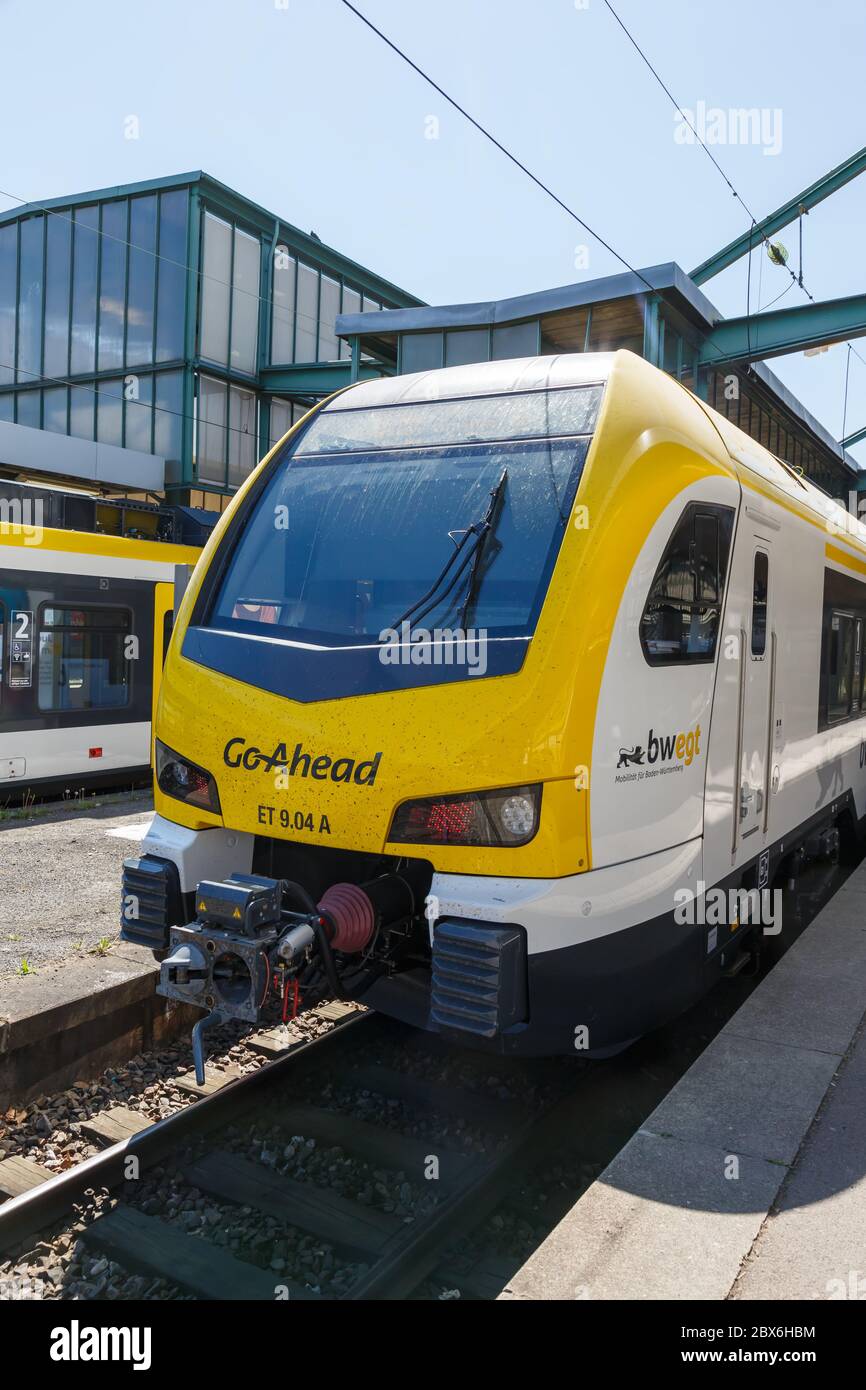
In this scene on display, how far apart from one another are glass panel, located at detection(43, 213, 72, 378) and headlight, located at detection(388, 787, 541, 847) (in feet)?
102

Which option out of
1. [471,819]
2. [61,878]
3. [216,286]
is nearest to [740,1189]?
[471,819]

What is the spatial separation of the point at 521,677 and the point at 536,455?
3.32 feet

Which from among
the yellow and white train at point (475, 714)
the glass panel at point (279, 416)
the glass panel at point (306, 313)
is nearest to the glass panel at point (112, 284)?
the glass panel at point (279, 416)

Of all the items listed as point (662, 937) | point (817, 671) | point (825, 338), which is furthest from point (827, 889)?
point (825, 338)

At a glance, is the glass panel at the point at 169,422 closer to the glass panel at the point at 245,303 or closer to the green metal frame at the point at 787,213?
the glass panel at the point at 245,303

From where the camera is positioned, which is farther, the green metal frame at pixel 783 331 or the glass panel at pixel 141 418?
the glass panel at pixel 141 418

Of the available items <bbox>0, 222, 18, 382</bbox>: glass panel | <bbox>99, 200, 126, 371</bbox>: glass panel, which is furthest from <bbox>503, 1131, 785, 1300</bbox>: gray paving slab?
<bbox>0, 222, 18, 382</bbox>: glass panel

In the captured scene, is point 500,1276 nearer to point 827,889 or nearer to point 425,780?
point 425,780

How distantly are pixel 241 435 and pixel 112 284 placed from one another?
545 cm

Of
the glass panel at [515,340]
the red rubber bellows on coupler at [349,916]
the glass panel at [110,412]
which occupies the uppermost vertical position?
the glass panel at [110,412]

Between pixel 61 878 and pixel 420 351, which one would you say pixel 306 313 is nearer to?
pixel 420 351

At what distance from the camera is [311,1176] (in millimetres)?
4188

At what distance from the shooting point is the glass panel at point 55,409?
31.4 meters

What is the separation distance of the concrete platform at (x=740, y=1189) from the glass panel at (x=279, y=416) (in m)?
A: 28.8
